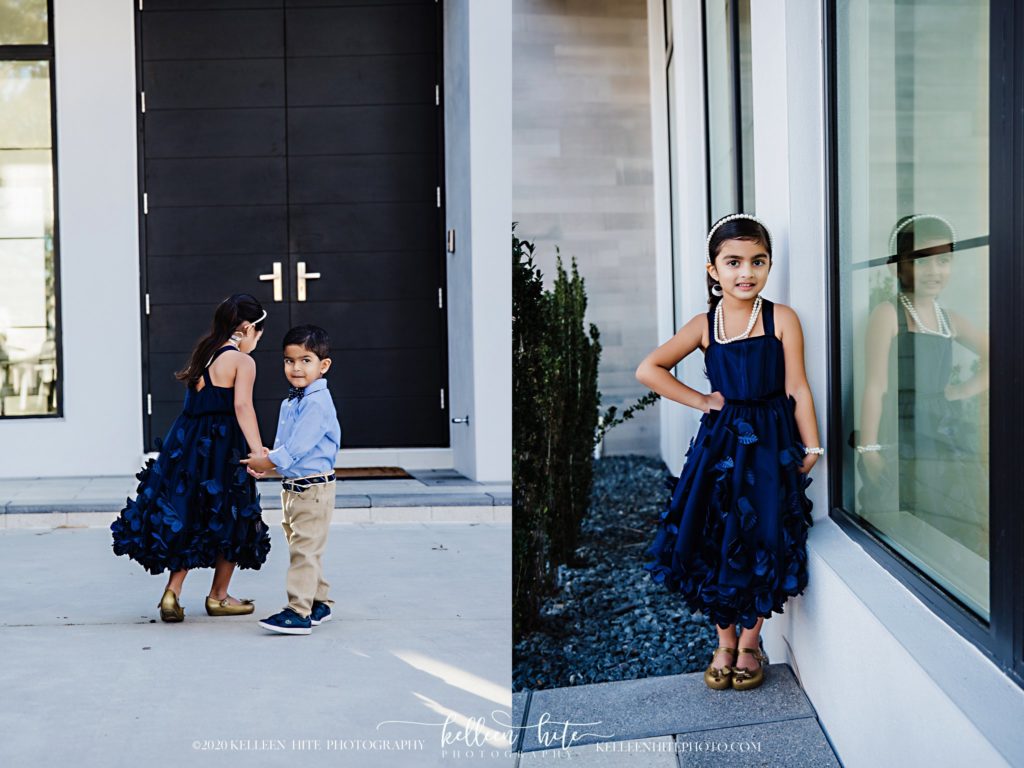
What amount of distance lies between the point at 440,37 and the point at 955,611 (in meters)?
6.39

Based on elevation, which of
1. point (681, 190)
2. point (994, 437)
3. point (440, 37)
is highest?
point (440, 37)

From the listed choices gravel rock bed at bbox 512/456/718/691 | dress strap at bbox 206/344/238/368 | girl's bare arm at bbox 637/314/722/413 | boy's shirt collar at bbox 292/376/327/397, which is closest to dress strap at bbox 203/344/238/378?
dress strap at bbox 206/344/238/368

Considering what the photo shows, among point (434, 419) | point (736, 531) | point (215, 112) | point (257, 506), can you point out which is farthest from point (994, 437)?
point (215, 112)

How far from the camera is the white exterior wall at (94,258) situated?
7.75 meters

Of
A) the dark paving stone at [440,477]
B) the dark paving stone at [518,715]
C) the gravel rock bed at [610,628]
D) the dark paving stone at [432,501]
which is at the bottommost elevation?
the gravel rock bed at [610,628]

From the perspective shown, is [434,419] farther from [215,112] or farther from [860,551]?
[860,551]

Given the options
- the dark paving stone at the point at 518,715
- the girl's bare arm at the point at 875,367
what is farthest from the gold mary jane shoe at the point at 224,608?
the girl's bare arm at the point at 875,367

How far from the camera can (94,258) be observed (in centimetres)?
780

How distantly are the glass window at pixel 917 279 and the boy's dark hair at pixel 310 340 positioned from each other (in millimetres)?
1792

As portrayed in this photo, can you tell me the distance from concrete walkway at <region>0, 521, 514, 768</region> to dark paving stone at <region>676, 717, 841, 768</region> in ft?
1.46

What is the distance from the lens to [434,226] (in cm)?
795

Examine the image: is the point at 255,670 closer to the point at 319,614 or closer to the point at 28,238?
the point at 319,614

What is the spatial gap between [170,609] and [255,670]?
29.1 inches

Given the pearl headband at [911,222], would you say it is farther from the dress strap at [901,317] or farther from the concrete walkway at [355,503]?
the concrete walkway at [355,503]
